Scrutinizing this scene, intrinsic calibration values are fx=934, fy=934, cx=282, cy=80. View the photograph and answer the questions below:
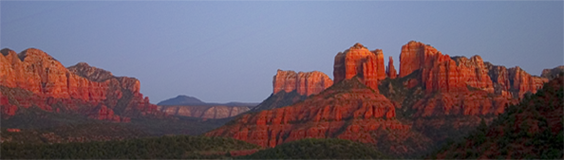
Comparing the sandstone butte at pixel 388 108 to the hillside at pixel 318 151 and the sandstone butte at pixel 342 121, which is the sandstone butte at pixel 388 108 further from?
the hillside at pixel 318 151

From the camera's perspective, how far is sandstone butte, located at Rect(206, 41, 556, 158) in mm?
161500

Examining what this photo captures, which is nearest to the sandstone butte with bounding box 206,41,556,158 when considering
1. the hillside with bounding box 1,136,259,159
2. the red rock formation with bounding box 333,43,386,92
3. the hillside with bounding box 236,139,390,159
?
the red rock formation with bounding box 333,43,386,92

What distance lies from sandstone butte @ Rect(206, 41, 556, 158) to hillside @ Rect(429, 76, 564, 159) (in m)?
92.0

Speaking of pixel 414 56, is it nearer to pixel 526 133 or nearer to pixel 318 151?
pixel 318 151

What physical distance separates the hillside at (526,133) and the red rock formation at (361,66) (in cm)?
12702

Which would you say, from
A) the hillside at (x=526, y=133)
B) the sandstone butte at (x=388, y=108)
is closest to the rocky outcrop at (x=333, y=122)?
the sandstone butte at (x=388, y=108)

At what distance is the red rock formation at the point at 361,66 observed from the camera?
618 feet

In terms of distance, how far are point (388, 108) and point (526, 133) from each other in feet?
382

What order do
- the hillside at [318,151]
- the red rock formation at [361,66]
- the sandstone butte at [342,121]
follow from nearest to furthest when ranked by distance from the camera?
the hillside at [318,151], the sandstone butte at [342,121], the red rock formation at [361,66]

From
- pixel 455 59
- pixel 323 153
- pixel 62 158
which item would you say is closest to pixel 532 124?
pixel 323 153

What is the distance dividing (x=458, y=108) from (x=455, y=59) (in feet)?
97.4

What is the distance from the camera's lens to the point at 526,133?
5547 centimetres

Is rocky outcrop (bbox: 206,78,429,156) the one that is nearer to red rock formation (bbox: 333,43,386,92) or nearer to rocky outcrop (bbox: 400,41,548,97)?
red rock formation (bbox: 333,43,386,92)

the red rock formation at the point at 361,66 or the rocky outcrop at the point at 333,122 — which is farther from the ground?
the red rock formation at the point at 361,66
